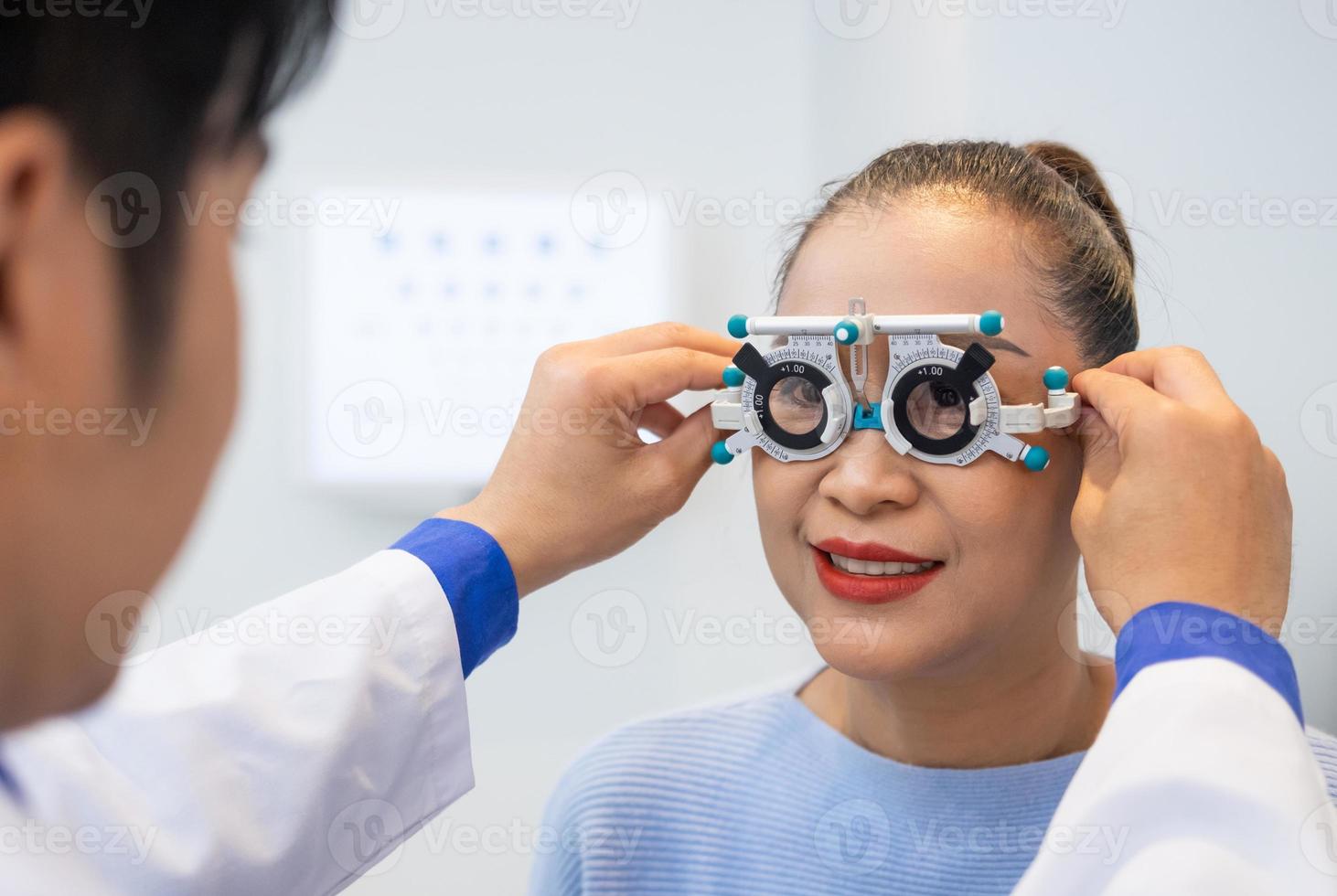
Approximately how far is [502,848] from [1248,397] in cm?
140

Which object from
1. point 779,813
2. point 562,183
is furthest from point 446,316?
point 779,813

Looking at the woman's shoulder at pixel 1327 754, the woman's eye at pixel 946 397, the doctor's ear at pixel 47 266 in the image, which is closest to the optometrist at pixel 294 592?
the doctor's ear at pixel 47 266

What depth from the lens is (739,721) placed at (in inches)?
52.4

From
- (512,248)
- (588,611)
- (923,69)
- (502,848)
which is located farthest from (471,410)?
(923,69)

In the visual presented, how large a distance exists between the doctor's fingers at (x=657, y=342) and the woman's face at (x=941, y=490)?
138 millimetres

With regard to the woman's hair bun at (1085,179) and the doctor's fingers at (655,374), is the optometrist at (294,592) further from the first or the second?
the woman's hair bun at (1085,179)

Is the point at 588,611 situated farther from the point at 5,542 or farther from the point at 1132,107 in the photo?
the point at 5,542

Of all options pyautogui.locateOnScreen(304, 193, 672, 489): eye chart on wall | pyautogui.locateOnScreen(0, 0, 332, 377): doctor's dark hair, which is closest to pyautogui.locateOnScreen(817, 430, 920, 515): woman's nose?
pyautogui.locateOnScreen(0, 0, 332, 377): doctor's dark hair

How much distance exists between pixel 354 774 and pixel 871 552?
0.50 m

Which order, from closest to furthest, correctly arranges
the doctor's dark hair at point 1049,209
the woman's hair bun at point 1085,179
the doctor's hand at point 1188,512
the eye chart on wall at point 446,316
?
1. the doctor's hand at point 1188,512
2. the doctor's dark hair at point 1049,209
3. the woman's hair bun at point 1085,179
4. the eye chart on wall at point 446,316

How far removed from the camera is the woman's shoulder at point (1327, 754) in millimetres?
1118

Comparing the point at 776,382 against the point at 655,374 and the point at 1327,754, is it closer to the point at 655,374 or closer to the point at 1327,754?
the point at 655,374

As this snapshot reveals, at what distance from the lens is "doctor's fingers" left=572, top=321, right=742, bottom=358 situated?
121 centimetres

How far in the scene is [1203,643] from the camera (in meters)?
0.77
